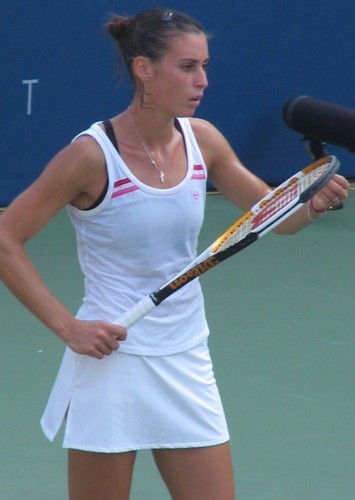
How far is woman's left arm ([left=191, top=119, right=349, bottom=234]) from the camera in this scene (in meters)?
3.21

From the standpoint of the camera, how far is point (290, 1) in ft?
28.0

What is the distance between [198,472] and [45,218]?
2.40 feet

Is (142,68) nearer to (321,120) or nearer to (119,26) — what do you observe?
(119,26)

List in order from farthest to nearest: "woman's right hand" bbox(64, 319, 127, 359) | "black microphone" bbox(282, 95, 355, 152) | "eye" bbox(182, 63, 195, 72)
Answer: "black microphone" bbox(282, 95, 355, 152) < "eye" bbox(182, 63, 195, 72) < "woman's right hand" bbox(64, 319, 127, 359)

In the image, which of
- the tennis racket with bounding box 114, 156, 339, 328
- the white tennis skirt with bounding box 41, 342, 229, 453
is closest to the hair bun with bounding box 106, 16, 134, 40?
the tennis racket with bounding box 114, 156, 339, 328

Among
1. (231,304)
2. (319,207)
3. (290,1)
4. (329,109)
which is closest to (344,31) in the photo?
(290,1)

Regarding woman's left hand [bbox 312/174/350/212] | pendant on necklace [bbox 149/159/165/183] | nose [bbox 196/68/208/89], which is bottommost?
woman's left hand [bbox 312/174/350/212]

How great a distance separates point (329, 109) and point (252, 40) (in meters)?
1.00

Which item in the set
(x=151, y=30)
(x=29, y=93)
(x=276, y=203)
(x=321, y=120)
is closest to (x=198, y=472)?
(x=276, y=203)

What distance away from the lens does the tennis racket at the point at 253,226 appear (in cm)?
298

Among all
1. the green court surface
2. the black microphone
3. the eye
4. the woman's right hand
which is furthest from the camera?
the black microphone

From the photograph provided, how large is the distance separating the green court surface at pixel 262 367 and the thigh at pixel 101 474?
1.13 meters

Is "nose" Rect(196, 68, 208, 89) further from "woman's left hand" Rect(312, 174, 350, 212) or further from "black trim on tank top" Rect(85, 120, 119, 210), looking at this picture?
"woman's left hand" Rect(312, 174, 350, 212)

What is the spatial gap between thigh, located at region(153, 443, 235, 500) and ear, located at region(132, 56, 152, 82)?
93 cm
